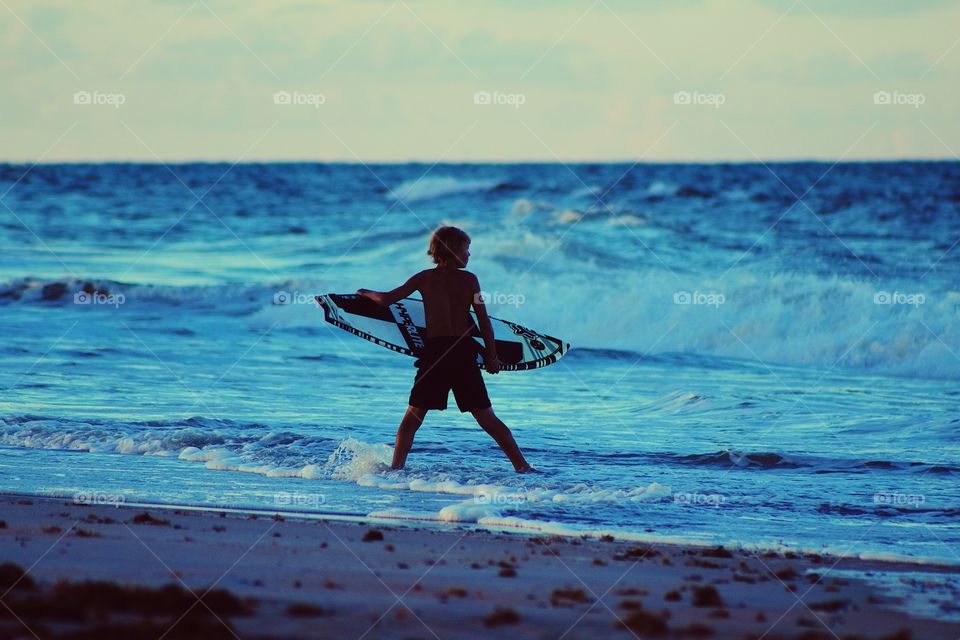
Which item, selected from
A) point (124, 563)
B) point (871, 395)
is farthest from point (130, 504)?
point (871, 395)

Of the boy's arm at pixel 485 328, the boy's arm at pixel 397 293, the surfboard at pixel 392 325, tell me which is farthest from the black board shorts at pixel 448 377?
the surfboard at pixel 392 325

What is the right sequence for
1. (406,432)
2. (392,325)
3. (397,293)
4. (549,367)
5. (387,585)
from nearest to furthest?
(387,585) < (397,293) < (406,432) < (392,325) < (549,367)

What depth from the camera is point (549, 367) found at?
13.6m

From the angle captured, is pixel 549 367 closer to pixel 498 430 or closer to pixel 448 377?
pixel 498 430

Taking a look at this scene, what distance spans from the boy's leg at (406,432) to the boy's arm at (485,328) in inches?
21.3

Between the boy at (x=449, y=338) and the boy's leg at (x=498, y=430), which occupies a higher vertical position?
the boy at (x=449, y=338)

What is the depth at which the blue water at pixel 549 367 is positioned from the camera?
720 centimetres

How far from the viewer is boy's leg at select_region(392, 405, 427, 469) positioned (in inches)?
298

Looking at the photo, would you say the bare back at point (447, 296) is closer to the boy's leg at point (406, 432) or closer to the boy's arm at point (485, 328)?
the boy's arm at point (485, 328)

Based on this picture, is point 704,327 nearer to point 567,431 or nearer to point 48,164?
point 567,431

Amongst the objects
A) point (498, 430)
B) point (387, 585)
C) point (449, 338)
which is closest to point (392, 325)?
point (449, 338)

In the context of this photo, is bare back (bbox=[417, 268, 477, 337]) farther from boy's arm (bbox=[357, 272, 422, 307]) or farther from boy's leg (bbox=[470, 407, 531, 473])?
boy's leg (bbox=[470, 407, 531, 473])

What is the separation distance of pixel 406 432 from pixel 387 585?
3.24 metres

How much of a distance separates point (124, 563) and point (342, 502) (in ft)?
7.79
